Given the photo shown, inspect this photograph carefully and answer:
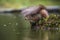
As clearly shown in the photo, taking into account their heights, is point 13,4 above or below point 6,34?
above

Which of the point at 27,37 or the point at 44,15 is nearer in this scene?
the point at 27,37

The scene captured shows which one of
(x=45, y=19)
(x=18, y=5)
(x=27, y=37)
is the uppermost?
(x=18, y=5)

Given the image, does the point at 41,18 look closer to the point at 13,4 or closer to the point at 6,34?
the point at 6,34

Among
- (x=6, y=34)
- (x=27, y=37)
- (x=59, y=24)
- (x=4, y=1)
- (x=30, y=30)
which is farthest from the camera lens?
(x=4, y=1)

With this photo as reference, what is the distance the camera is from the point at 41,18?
1.81 m

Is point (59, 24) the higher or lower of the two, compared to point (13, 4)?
lower

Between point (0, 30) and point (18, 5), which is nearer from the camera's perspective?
point (0, 30)

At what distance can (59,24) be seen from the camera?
188cm

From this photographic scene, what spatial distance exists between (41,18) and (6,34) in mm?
339

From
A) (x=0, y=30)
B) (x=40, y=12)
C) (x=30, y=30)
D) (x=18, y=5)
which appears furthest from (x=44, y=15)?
(x=18, y=5)

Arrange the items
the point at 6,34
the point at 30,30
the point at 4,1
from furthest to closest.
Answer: the point at 4,1, the point at 30,30, the point at 6,34

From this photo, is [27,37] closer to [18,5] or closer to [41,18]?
[41,18]

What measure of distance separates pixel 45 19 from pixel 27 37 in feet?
1.28

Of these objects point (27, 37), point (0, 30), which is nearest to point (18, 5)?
point (0, 30)
